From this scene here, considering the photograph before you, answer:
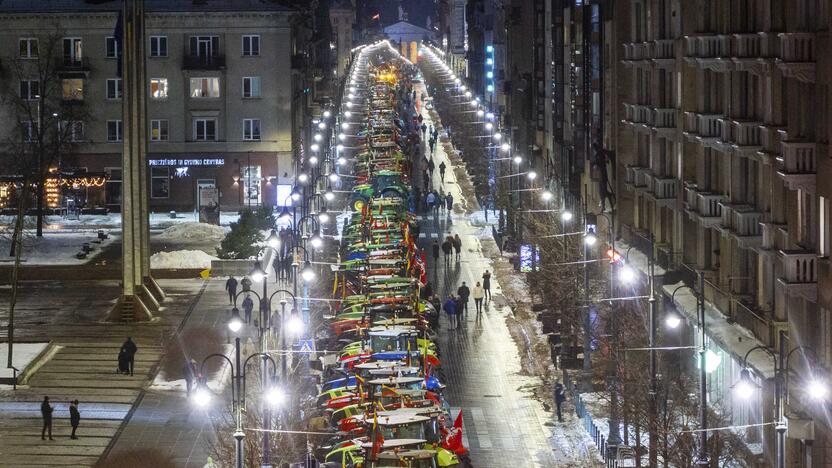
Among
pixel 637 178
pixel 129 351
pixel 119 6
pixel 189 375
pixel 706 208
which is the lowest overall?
pixel 189 375

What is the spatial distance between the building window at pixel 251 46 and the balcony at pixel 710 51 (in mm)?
54373

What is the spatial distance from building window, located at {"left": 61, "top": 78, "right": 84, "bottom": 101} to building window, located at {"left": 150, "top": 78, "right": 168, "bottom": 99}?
401 centimetres

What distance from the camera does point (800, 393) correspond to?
43625 millimetres

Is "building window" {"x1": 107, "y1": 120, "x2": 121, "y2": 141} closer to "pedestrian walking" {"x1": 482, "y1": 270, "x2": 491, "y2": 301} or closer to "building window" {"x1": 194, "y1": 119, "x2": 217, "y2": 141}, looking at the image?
"building window" {"x1": 194, "y1": 119, "x2": 217, "y2": 141}

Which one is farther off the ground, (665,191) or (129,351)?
(665,191)

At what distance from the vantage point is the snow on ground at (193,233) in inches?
3777

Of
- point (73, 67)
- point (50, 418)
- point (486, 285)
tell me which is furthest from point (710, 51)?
point (73, 67)

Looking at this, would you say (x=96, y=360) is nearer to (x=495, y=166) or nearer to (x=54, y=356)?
(x=54, y=356)

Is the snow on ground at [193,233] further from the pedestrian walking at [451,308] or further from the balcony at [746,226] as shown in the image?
the balcony at [746,226]

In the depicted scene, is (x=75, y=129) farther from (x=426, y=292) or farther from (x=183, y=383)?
(x=183, y=383)

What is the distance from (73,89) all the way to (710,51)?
202ft

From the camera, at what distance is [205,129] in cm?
11400

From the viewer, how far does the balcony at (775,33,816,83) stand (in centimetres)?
4431

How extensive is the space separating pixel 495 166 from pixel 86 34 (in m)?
24.8
